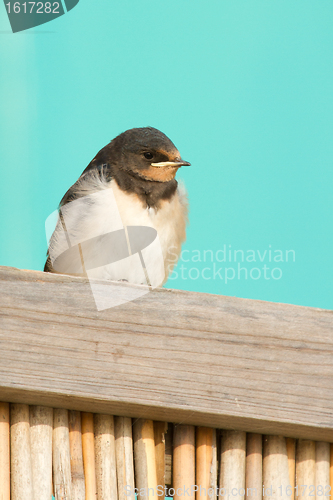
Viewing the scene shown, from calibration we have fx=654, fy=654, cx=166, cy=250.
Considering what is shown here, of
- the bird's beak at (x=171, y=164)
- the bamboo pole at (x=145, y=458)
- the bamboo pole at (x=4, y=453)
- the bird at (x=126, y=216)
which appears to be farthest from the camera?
the bird's beak at (x=171, y=164)

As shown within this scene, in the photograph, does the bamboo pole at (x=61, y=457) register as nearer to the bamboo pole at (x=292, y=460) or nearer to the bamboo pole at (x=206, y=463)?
the bamboo pole at (x=206, y=463)

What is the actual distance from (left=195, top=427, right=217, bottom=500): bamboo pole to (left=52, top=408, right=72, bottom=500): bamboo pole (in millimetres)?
250

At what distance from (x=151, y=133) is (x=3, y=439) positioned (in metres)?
1.58

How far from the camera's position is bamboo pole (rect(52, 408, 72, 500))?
112 centimetres

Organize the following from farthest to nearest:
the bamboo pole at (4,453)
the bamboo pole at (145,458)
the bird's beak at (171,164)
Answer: the bird's beak at (171,164) → the bamboo pole at (145,458) → the bamboo pole at (4,453)

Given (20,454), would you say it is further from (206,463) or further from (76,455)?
(206,463)

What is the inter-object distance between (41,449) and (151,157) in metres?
1.47

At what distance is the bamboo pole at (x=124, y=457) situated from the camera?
3.82 ft

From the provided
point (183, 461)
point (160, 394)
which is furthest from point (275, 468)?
point (160, 394)

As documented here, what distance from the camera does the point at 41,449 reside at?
3.69 ft

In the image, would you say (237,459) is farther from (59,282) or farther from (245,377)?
(59,282)

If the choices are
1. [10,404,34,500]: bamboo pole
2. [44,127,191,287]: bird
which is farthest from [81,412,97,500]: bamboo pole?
[44,127,191,287]: bird

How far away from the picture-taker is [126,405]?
116 cm

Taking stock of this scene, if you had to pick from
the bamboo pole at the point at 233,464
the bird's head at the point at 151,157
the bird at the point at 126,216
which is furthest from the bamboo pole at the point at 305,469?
the bird's head at the point at 151,157
